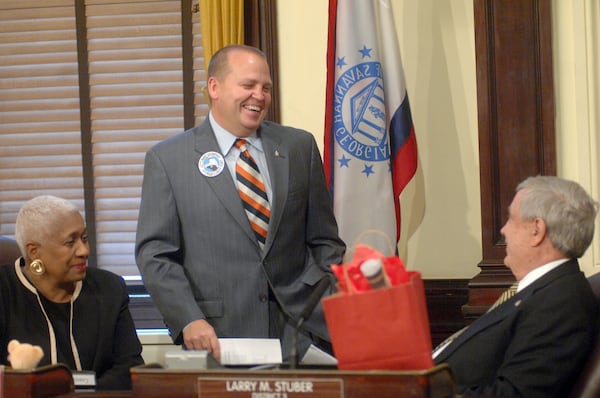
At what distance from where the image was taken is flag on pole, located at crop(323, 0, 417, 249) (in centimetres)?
440

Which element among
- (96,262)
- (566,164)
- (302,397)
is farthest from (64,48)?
(302,397)

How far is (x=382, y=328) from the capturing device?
1.93 metres

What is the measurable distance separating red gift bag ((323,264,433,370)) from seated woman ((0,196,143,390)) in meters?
1.42

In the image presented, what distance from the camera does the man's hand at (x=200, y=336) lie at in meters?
2.95

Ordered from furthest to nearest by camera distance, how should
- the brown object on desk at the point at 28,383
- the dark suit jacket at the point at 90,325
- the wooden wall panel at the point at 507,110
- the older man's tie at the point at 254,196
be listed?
the wooden wall panel at the point at 507,110, the older man's tie at the point at 254,196, the dark suit jacket at the point at 90,325, the brown object on desk at the point at 28,383

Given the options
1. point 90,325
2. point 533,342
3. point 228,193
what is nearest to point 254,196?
point 228,193

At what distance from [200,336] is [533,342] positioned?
1.02 m

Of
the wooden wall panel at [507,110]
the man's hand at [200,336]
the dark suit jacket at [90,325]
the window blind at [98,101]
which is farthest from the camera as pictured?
the window blind at [98,101]

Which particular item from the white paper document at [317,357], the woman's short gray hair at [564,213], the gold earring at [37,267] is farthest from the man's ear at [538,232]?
the gold earring at [37,267]

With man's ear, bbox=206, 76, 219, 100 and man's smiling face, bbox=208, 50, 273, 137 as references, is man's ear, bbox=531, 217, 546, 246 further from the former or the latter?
man's ear, bbox=206, 76, 219, 100

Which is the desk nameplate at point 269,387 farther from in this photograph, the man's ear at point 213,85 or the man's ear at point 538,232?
the man's ear at point 213,85

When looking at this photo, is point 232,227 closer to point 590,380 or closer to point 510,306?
point 510,306

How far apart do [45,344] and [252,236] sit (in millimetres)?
750

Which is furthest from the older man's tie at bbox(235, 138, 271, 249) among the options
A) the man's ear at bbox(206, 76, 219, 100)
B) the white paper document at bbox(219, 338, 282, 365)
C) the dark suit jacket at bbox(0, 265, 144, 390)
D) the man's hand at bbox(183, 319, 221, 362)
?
the white paper document at bbox(219, 338, 282, 365)
